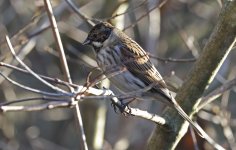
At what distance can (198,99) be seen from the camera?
191 inches

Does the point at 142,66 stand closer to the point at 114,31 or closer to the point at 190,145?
the point at 114,31

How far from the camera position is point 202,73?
4789 mm

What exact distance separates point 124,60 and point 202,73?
79 centimetres

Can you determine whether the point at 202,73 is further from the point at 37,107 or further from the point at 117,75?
the point at 37,107

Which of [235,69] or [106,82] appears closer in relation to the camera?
[106,82]

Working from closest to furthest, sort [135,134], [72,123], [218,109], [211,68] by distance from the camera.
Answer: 1. [211,68]
2. [218,109]
3. [135,134]
4. [72,123]

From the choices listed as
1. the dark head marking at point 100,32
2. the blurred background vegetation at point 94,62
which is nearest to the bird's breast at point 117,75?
the dark head marking at point 100,32

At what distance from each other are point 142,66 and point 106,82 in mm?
1335

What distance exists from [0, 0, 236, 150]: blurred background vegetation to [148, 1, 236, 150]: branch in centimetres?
205

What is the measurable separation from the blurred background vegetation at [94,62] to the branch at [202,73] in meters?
2.05

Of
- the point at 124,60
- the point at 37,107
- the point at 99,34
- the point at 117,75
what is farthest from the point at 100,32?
the point at 37,107

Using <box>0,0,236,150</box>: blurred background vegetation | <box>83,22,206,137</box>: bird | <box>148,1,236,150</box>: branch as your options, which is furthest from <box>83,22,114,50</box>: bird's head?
<box>0,0,236,150</box>: blurred background vegetation

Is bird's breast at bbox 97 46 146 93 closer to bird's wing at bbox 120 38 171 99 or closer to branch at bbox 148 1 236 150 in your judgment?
bird's wing at bbox 120 38 171 99

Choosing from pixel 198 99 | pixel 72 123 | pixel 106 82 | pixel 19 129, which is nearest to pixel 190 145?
pixel 106 82
